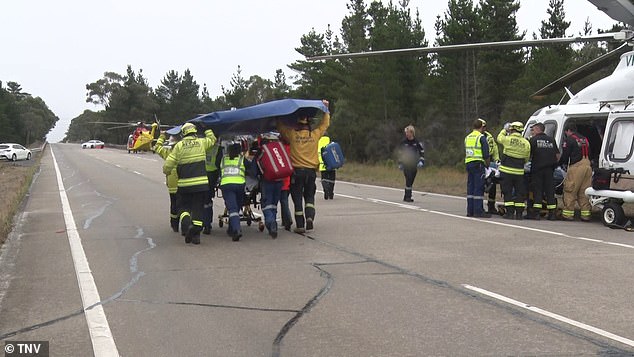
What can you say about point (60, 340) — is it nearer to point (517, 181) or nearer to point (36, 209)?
point (517, 181)

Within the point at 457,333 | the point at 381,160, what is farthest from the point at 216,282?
the point at 381,160

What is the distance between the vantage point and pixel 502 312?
6105mm

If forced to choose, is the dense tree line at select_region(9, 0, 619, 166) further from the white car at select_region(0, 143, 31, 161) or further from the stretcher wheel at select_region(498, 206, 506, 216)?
the stretcher wheel at select_region(498, 206, 506, 216)

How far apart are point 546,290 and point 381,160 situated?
4064 centimetres

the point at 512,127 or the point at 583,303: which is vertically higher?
the point at 512,127

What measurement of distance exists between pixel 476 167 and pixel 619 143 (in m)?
2.67

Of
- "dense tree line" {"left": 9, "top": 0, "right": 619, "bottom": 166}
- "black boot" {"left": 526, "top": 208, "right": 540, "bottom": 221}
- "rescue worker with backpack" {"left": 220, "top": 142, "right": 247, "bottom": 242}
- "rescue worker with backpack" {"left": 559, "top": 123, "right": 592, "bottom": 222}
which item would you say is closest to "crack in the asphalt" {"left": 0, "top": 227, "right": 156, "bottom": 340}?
"rescue worker with backpack" {"left": 220, "top": 142, "right": 247, "bottom": 242}

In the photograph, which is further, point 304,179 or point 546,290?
point 304,179

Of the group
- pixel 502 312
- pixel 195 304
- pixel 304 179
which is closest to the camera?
pixel 502 312

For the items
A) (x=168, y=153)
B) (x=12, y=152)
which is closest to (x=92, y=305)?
(x=168, y=153)

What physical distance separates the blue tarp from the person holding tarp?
223 millimetres

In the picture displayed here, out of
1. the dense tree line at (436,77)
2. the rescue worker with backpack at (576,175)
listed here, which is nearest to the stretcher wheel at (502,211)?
the rescue worker with backpack at (576,175)

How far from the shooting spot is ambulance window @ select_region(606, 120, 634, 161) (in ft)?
38.6

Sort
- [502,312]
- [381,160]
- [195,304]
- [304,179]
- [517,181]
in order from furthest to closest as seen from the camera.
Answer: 1. [381,160]
2. [517,181]
3. [304,179]
4. [195,304]
5. [502,312]
